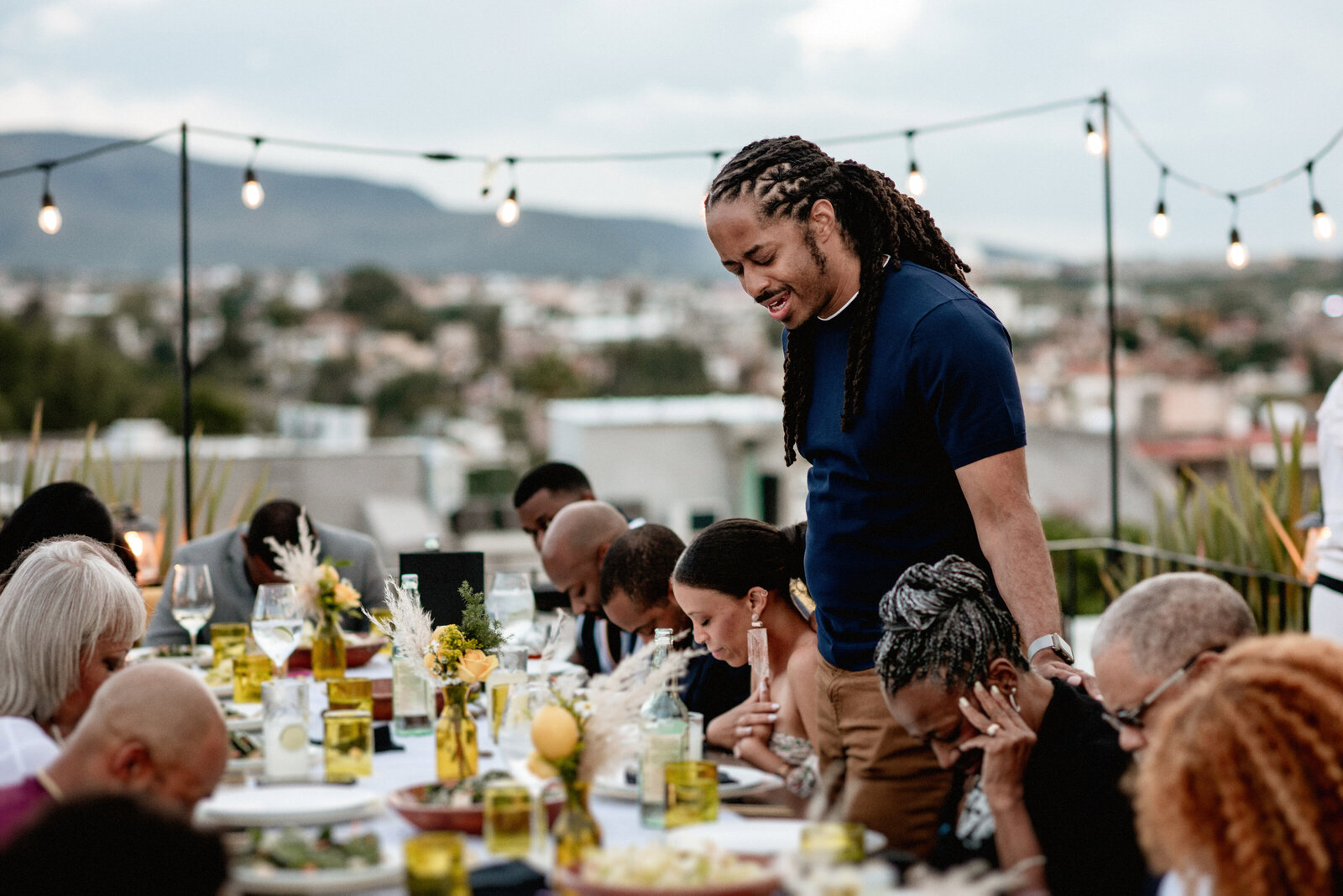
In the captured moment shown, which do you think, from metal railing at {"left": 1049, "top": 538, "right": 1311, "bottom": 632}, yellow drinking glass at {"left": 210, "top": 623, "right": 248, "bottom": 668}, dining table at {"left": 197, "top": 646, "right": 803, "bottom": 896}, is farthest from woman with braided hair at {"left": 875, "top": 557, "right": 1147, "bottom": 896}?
metal railing at {"left": 1049, "top": 538, "right": 1311, "bottom": 632}

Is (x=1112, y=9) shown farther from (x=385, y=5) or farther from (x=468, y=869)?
(x=468, y=869)

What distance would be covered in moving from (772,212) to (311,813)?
48.0 inches

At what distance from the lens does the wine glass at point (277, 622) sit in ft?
9.99

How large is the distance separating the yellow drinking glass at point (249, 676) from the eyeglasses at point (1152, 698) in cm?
211

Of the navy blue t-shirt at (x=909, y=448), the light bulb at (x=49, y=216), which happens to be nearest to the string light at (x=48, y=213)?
the light bulb at (x=49, y=216)

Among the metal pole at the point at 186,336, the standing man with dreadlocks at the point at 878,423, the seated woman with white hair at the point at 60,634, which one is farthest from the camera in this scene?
the metal pole at the point at 186,336

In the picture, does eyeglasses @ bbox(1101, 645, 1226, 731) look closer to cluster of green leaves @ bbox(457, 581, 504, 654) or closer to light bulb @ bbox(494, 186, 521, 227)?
cluster of green leaves @ bbox(457, 581, 504, 654)

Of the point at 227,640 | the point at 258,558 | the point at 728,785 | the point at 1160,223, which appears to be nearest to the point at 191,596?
the point at 227,640

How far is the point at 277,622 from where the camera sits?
3053 mm

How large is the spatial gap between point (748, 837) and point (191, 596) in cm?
224

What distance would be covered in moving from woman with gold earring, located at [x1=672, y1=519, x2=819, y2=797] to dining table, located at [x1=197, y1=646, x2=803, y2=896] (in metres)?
0.15

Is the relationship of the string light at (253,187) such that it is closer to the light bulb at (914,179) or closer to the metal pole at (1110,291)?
the light bulb at (914,179)

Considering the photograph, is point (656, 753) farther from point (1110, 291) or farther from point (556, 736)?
point (1110, 291)

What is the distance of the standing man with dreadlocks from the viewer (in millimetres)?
2133
